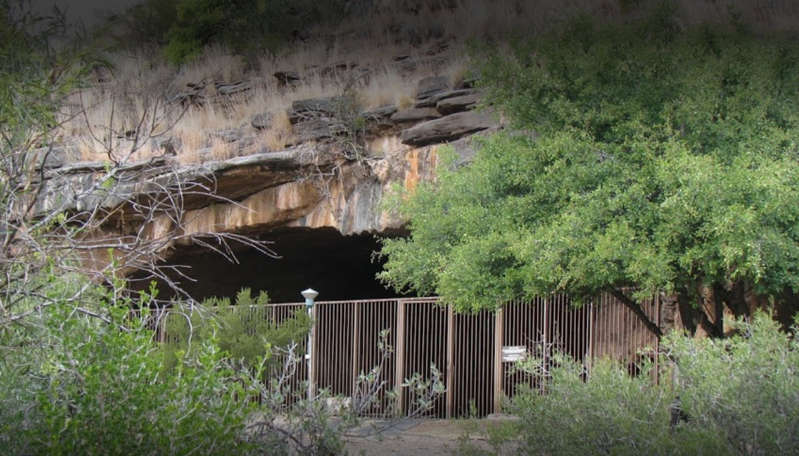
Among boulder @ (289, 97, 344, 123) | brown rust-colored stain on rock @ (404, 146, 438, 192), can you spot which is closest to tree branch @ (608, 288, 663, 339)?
brown rust-colored stain on rock @ (404, 146, 438, 192)

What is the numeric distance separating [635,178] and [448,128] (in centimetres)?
448

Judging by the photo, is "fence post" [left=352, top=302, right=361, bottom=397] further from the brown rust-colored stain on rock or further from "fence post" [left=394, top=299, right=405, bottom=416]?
the brown rust-colored stain on rock

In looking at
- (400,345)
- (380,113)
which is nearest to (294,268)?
(400,345)

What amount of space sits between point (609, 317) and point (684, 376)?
25.0 ft

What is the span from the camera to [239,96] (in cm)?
1983

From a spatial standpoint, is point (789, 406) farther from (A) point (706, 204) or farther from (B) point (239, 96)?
(B) point (239, 96)

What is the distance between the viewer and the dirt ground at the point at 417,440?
10.7m

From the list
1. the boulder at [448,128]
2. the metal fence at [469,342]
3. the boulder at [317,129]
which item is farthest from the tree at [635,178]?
the boulder at [317,129]

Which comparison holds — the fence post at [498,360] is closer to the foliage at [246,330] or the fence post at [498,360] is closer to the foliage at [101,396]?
the foliage at [246,330]

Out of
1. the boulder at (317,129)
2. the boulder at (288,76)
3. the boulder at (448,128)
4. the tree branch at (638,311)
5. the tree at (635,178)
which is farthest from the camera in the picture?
the boulder at (288,76)

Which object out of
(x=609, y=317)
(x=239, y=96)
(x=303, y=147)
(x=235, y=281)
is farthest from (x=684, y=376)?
(x=235, y=281)

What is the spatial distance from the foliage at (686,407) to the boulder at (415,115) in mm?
9306

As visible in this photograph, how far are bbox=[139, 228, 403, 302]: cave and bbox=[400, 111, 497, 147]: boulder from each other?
12.6ft

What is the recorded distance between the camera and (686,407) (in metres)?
6.48
